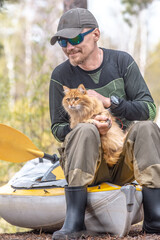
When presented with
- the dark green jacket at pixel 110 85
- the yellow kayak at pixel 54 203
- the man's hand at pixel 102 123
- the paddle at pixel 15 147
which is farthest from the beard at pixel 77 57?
the yellow kayak at pixel 54 203

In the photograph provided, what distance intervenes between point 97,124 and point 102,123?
0.04 m

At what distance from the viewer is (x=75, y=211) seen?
2654 millimetres

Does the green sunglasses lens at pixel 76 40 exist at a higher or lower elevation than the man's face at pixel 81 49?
higher

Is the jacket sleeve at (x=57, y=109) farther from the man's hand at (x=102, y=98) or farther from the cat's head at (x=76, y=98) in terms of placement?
the man's hand at (x=102, y=98)

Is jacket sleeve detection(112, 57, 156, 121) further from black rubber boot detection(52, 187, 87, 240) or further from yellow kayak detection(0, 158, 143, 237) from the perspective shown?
black rubber boot detection(52, 187, 87, 240)

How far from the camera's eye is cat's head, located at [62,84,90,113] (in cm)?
306

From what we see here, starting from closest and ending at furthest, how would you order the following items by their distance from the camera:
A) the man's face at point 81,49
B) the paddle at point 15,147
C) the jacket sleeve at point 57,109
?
the man's face at point 81,49, the jacket sleeve at point 57,109, the paddle at point 15,147

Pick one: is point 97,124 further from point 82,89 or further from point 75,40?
point 75,40

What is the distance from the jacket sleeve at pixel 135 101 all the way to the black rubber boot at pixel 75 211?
26.5 inches

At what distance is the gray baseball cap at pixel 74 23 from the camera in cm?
303

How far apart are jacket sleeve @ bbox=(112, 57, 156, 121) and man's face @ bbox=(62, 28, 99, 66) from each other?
0.34 meters

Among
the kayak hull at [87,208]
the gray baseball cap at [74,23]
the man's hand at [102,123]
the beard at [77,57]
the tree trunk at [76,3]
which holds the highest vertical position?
the tree trunk at [76,3]

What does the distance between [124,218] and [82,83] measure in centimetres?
114

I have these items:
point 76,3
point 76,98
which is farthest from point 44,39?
point 76,98
